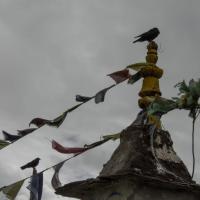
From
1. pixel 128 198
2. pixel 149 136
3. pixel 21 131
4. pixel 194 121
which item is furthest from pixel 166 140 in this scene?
pixel 21 131

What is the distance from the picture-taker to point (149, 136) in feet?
16.8

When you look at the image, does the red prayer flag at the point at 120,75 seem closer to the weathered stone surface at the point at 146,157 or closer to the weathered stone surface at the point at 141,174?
the weathered stone surface at the point at 141,174

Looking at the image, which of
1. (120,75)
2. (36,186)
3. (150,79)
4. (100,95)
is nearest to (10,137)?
(36,186)

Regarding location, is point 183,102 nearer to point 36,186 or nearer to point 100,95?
→ point 100,95

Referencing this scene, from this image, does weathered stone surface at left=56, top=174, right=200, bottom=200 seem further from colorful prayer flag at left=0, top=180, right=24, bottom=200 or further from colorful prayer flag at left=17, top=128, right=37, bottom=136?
colorful prayer flag at left=17, top=128, right=37, bottom=136

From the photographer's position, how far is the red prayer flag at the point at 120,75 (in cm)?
606

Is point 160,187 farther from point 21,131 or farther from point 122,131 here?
point 21,131

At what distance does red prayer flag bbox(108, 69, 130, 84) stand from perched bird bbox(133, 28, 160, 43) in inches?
16.4

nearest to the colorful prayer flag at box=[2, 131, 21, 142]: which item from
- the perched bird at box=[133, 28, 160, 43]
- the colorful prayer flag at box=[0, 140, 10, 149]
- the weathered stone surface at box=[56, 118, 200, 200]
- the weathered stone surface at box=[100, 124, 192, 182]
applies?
the colorful prayer flag at box=[0, 140, 10, 149]

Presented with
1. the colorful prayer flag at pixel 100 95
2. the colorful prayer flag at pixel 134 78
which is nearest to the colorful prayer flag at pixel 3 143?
the colorful prayer flag at pixel 100 95

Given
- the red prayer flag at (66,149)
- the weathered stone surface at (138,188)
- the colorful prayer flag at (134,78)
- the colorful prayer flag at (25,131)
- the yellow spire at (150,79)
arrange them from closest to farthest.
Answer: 1. the weathered stone surface at (138,188)
2. the yellow spire at (150,79)
3. the red prayer flag at (66,149)
4. the colorful prayer flag at (134,78)
5. the colorful prayer flag at (25,131)

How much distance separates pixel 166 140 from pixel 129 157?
555 millimetres

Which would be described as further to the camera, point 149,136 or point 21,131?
point 21,131

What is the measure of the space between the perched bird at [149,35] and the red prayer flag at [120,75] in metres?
0.42
